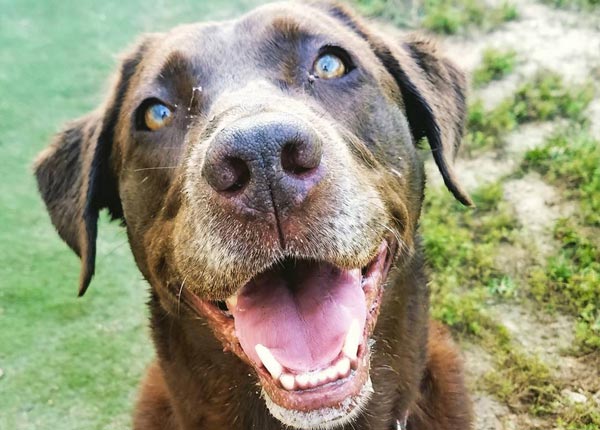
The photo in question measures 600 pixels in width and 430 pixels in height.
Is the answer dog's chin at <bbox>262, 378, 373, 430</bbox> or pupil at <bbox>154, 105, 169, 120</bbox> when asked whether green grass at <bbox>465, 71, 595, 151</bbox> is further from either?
dog's chin at <bbox>262, 378, 373, 430</bbox>

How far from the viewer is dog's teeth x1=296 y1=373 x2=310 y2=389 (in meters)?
2.01

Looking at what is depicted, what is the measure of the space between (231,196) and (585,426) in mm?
2390

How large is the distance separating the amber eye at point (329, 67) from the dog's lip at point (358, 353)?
25.5 inches

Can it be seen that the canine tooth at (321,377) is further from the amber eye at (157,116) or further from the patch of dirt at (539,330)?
the patch of dirt at (539,330)

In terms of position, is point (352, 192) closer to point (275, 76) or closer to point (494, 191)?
point (275, 76)

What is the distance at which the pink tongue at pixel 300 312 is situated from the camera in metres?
2.08

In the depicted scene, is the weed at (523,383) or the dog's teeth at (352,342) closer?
the dog's teeth at (352,342)

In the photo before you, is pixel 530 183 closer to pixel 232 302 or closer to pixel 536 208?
pixel 536 208

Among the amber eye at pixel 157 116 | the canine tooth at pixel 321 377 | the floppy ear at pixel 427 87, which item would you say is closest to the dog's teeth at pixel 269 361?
the canine tooth at pixel 321 377

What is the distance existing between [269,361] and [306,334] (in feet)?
0.46

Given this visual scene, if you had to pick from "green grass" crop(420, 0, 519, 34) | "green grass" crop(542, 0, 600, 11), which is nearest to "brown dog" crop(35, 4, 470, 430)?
"green grass" crop(420, 0, 519, 34)

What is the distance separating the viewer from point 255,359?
6.99 feet

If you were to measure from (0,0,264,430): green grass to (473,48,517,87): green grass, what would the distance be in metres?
2.88

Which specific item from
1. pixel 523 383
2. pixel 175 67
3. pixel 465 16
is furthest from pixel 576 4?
pixel 175 67
